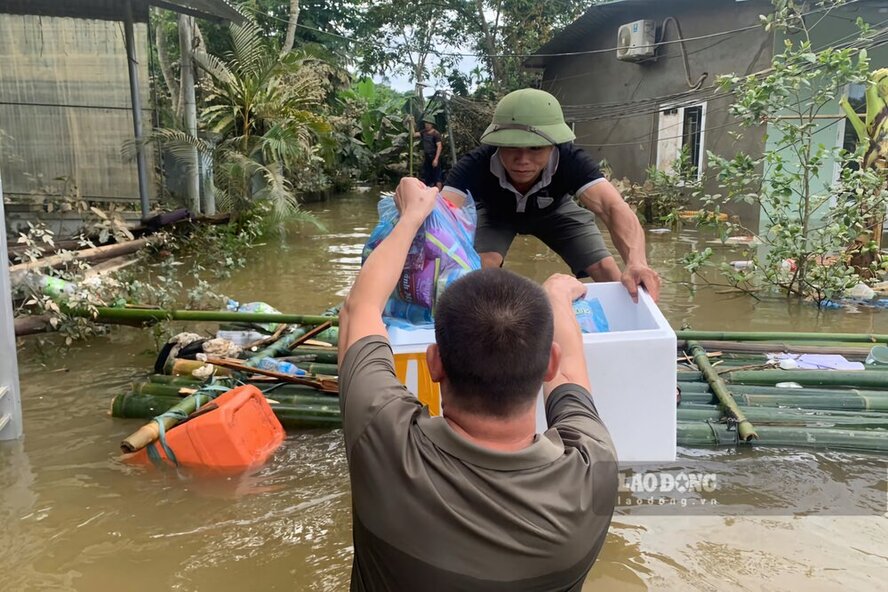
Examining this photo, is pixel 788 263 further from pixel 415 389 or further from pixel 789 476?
pixel 415 389

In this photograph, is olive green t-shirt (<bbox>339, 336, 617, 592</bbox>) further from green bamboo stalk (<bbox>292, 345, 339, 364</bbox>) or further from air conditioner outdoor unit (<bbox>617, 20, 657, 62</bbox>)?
air conditioner outdoor unit (<bbox>617, 20, 657, 62</bbox>)

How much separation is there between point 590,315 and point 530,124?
2.93 ft

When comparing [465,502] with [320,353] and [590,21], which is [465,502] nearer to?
[320,353]

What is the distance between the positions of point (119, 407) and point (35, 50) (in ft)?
19.7

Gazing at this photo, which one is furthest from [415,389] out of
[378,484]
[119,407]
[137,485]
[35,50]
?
[35,50]

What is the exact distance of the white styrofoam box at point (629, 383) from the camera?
2070 mm

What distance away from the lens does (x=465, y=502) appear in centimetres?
120

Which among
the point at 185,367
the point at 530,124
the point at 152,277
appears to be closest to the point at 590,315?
the point at 530,124

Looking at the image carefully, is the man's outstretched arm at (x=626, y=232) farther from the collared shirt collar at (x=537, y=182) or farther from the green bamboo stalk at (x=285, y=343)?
the green bamboo stalk at (x=285, y=343)

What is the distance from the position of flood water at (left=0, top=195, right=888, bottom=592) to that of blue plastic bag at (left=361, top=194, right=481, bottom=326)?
1.04 metres

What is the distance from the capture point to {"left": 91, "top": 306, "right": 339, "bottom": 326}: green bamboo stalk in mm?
4375

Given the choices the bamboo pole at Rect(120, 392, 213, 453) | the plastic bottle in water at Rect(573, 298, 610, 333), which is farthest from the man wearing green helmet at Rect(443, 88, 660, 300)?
the bamboo pole at Rect(120, 392, 213, 453)

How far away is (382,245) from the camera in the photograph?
168cm

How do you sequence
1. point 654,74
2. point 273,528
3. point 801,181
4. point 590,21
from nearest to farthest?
point 273,528, point 801,181, point 654,74, point 590,21
